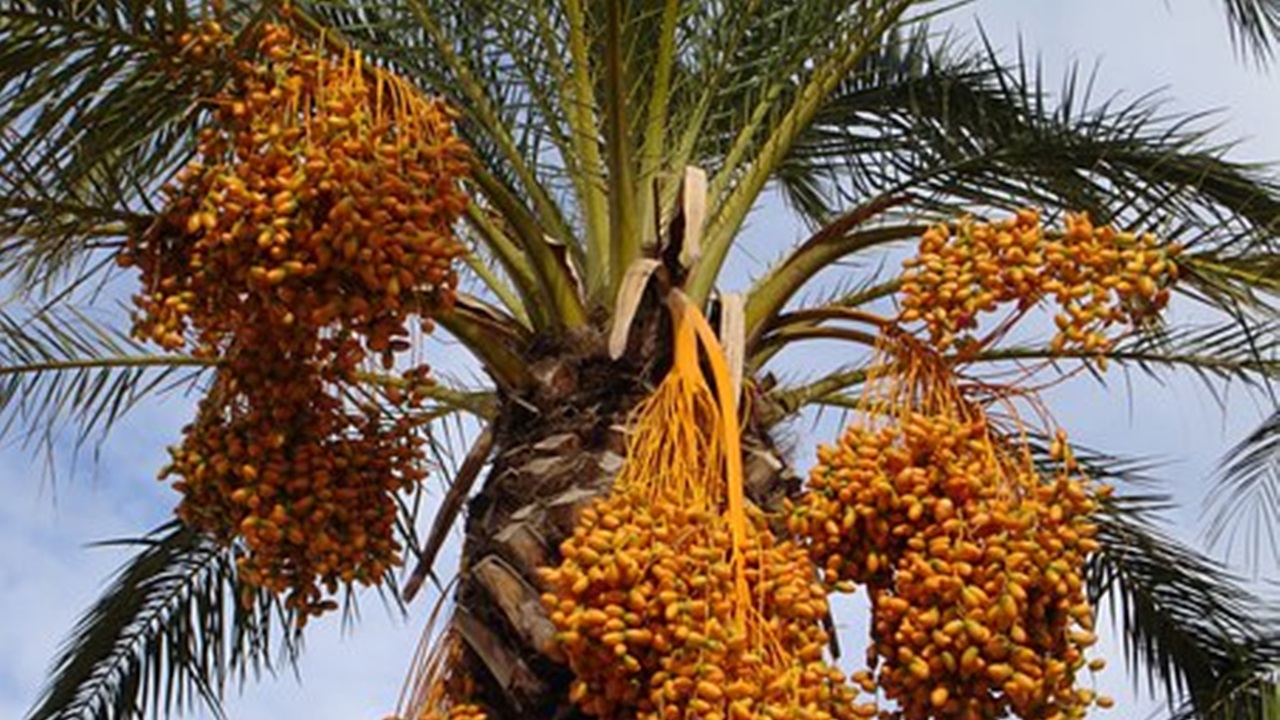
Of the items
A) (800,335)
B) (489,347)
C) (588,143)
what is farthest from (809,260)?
(489,347)

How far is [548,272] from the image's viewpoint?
489 cm

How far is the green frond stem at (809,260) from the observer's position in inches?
203

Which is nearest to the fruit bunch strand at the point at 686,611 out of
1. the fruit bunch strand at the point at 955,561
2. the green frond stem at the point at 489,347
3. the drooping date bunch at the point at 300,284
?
the fruit bunch strand at the point at 955,561

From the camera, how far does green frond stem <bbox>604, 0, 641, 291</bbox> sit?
478 centimetres

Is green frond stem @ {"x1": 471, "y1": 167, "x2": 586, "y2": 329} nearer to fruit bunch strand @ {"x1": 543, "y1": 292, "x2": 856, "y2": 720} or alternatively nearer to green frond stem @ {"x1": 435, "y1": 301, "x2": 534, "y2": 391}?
green frond stem @ {"x1": 435, "y1": 301, "x2": 534, "y2": 391}

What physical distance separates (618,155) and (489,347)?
0.56 m

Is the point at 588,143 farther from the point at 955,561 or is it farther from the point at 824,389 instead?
the point at 955,561

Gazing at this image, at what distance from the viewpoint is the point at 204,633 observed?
6367mm

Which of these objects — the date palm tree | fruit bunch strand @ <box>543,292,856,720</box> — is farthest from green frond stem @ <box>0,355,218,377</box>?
fruit bunch strand @ <box>543,292,856,720</box>

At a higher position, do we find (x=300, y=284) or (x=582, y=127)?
(x=582, y=127)

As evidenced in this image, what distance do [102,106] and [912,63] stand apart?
3.23 metres

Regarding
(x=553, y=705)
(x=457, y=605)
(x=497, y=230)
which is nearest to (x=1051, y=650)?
(x=553, y=705)

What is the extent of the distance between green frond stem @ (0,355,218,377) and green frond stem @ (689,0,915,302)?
61.7 inches

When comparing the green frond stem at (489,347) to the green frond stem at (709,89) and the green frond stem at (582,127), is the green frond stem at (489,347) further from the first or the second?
the green frond stem at (709,89)
